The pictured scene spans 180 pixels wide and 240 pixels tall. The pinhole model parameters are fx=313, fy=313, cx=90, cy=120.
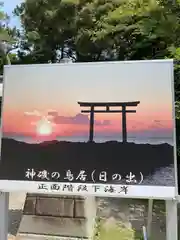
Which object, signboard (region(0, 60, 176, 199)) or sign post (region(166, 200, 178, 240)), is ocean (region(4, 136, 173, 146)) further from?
sign post (region(166, 200, 178, 240))

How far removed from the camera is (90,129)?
201 cm

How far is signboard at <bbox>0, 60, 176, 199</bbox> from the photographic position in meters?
1.93

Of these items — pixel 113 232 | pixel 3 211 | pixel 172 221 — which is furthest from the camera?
pixel 113 232

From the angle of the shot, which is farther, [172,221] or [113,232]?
[113,232]

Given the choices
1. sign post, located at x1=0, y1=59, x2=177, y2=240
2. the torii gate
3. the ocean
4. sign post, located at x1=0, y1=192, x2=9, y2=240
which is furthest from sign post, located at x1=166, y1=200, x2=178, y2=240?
sign post, located at x1=0, y1=192, x2=9, y2=240

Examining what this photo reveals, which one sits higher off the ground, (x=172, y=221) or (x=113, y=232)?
(x=172, y=221)

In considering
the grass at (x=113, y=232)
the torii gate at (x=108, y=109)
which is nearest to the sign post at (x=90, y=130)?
the torii gate at (x=108, y=109)

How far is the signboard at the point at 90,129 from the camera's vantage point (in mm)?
1933

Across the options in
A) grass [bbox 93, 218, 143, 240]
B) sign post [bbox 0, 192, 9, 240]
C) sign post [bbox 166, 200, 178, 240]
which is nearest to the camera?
sign post [bbox 166, 200, 178, 240]

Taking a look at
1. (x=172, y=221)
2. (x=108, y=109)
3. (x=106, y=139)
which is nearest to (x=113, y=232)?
(x=172, y=221)

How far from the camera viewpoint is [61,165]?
204cm

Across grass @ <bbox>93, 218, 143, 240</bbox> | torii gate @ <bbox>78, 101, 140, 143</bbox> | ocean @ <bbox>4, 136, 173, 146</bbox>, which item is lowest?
grass @ <bbox>93, 218, 143, 240</bbox>

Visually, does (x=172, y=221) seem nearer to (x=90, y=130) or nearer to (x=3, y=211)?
(x=90, y=130)

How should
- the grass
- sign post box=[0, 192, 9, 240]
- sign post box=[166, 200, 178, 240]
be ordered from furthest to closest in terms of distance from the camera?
the grass
sign post box=[0, 192, 9, 240]
sign post box=[166, 200, 178, 240]
